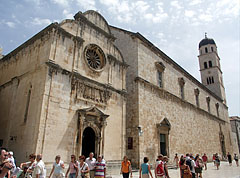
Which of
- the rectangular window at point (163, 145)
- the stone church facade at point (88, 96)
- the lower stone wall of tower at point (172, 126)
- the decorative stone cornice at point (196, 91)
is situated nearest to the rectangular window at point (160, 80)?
the stone church facade at point (88, 96)

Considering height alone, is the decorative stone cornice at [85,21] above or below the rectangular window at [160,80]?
above

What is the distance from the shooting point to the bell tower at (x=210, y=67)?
38609 millimetres

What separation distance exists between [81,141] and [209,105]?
26.2 m

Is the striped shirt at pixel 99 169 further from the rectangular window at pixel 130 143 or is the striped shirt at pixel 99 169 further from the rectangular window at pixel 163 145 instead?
the rectangular window at pixel 163 145

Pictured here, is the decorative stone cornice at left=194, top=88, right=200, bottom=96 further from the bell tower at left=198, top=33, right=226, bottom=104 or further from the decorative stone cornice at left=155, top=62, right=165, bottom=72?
the bell tower at left=198, top=33, right=226, bottom=104

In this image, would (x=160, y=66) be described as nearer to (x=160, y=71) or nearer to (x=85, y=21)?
(x=160, y=71)

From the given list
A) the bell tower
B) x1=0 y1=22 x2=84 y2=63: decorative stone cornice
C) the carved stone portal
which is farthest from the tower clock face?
the bell tower

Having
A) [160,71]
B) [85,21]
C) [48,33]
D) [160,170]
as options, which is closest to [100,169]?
[160,170]

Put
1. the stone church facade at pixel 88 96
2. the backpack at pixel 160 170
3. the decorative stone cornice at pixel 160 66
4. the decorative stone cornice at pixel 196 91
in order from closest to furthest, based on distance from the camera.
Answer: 1. the backpack at pixel 160 170
2. the stone church facade at pixel 88 96
3. the decorative stone cornice at pixel 160 66
4. the decorative stone cornice at pixel 196 91

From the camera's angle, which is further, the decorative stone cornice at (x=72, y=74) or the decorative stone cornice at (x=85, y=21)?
the decorative stone cornice at (x=85, y=21)

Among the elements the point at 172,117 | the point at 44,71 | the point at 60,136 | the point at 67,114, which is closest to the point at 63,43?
the point at 44,71

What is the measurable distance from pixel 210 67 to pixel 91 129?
34.9 meters

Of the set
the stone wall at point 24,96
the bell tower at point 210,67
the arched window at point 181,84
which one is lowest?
the stone wall at point 24,96

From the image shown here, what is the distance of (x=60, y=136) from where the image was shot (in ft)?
33.1
